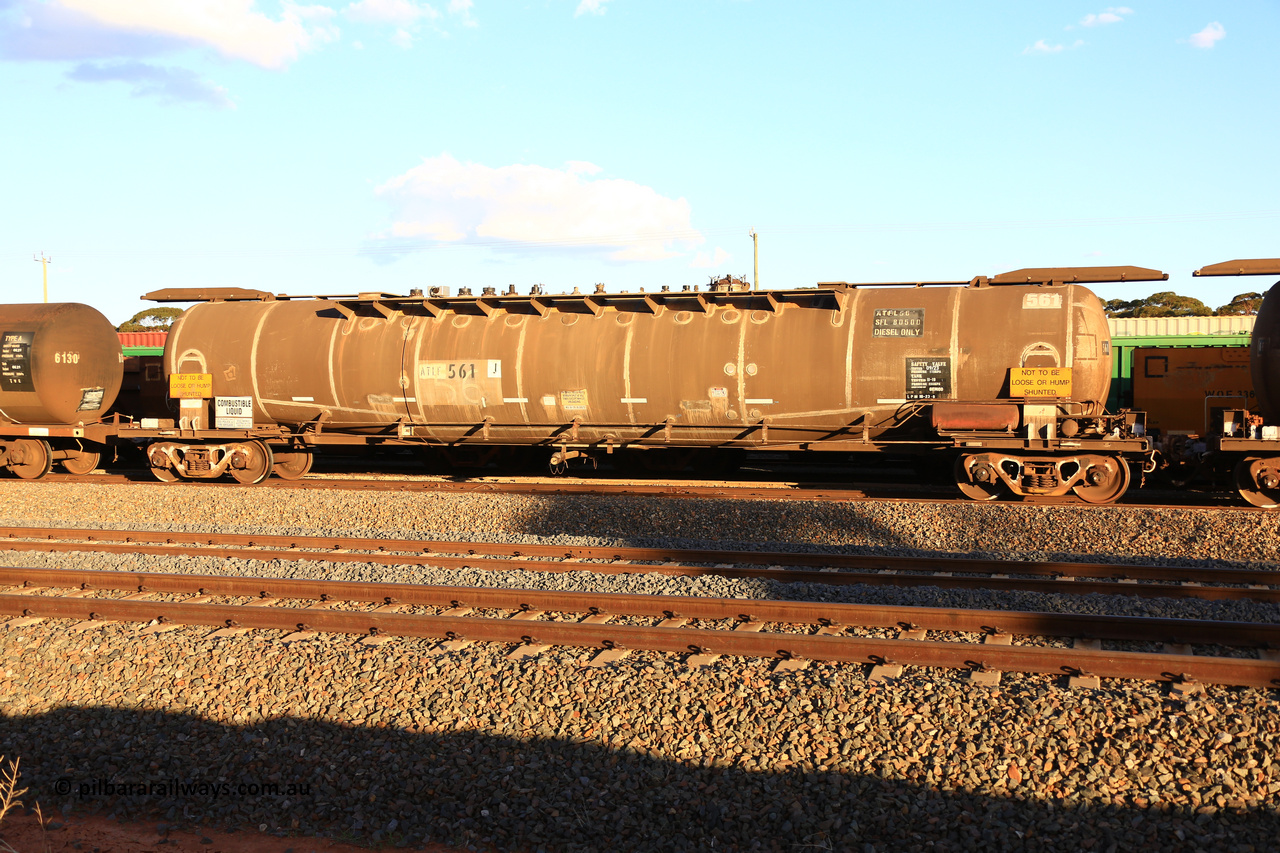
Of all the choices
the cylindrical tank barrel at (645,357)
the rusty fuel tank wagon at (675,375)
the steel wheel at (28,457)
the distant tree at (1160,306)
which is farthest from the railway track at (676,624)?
the distant tree at (1160,306)

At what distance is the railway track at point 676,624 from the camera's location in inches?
231

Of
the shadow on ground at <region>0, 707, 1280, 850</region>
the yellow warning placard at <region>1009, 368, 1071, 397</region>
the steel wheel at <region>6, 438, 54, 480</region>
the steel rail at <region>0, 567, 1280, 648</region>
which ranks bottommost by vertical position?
the shadow on ground at <region>0, 707, 1280, 850</region>

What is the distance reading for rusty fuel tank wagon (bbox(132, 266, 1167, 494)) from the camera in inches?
523

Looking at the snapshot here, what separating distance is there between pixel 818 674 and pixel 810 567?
3870 millimetres

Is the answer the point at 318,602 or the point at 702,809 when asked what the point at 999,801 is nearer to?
the point at 702,809

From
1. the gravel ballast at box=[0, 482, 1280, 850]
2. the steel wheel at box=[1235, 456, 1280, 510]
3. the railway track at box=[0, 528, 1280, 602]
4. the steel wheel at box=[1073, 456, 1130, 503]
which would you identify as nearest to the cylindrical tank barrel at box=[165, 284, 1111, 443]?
the steel wheel at box=[1073, 456, 1130, 503]

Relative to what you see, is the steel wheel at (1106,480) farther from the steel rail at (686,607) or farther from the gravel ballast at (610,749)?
the gravel ballast at (610,749)

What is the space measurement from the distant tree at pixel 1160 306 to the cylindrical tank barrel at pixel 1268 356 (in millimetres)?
34505

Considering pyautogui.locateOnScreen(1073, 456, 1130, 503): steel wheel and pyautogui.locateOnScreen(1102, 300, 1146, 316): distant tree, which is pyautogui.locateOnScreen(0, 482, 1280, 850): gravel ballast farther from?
pyautogui.locateOnScreen(1102, 300, 1146, 316): distant tree

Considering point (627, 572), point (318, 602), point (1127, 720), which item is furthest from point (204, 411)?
point (1127, 720)

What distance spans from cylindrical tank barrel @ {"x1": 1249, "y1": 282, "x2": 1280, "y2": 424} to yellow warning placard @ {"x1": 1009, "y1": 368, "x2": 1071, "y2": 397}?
3.07 m

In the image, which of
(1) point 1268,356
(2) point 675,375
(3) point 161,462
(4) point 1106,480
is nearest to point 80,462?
(3) point 161,462

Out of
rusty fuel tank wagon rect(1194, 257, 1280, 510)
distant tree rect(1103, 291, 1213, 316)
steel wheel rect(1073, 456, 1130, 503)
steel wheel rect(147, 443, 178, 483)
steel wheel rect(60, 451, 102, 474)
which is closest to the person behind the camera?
rusty fuel tank wagon rect(1194, 257, 1280, 510)

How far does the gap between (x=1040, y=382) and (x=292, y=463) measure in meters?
13.6
